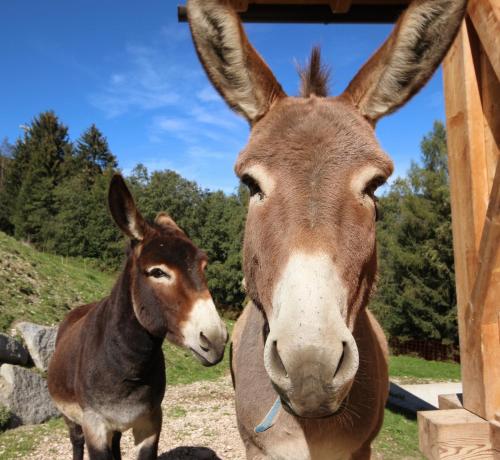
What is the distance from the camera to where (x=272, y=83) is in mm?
2064

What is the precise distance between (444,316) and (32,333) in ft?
74.3

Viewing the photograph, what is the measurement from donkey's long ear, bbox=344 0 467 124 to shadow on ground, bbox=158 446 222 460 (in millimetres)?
5711

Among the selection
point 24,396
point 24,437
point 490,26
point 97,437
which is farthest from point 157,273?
point 24,396

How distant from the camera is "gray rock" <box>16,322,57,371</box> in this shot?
798cm

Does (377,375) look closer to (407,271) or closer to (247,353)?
(247,353)

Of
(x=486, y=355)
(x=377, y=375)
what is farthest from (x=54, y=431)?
(x=486, y=355)

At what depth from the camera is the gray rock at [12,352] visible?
7.34 meters

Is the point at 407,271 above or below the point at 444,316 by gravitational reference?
above

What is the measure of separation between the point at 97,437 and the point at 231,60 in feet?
11.8

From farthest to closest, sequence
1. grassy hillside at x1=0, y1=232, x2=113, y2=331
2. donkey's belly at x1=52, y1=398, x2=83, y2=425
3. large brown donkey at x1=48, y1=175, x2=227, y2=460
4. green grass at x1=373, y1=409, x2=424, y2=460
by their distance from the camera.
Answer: grassy hillside at x1=0, y1=232, x2=113, y2=331 → green grass at x1=373, y1=409, x2=424, y2=460 → donkey's belly at x1=52, y1=398, x2=83, y2=425 → large brown donkey at x1=48, y1=175, x2=227, y2=460

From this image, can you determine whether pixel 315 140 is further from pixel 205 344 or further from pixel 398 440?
pixel 398 440

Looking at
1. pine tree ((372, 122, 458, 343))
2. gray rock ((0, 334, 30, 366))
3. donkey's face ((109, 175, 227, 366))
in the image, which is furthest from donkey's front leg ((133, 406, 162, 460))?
pine tree ((372, 122, 458, 343))

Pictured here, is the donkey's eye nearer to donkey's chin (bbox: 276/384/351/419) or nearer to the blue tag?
donkey's chin (bbox: 276/384/351/419)

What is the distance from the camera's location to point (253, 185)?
6.08 feet
